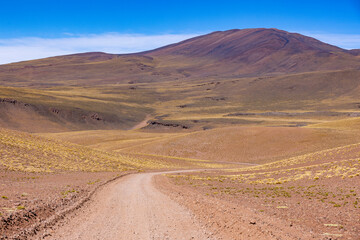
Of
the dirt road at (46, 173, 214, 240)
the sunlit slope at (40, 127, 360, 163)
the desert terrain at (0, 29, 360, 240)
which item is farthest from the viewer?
the sunlit slope at (40, 127, 360, 163)

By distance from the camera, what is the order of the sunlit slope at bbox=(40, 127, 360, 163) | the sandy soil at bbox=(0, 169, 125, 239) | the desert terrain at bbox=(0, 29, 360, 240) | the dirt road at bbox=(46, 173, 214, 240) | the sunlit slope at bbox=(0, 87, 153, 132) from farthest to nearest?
the sunlit slope at bbox=(0, 87, 153, 132) → the sunlit slope at bbox=(40, 127, 360, 163) → the desert terrain at bbox=(0, 29, 360, 240) → the sandy soil at bbox=(0, 169, 125, 239) → the dirt road at bbox=(46, 173, 214, 240)

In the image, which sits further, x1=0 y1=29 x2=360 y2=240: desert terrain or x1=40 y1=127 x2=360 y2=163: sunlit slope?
x1=40 y1=127 x2=360 y2=163: sunlit slope

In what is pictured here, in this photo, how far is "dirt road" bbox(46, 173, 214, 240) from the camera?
363 inches

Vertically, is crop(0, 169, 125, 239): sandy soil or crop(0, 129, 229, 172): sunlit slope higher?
crop(0, 169, 125, 239): sandy soil

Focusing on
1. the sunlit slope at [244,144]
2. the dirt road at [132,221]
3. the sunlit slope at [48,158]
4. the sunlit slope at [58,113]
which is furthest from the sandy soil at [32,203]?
the sunlit slope at [58,113]

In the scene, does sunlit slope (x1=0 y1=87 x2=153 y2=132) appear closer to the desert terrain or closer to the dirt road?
the desert terrain

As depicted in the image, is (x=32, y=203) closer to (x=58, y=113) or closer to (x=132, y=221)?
(x=132, y=221)

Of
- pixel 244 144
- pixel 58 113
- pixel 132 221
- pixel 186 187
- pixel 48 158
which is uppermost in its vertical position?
pixel 132 221

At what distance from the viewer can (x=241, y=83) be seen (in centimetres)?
15912

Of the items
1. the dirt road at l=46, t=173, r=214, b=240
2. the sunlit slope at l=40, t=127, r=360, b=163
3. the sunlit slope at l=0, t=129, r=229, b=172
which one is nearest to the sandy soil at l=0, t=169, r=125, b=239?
the dirt road at l=46, t=173, r=214, b=240

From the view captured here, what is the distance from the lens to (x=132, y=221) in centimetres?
1055

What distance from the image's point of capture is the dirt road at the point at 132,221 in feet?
30.2

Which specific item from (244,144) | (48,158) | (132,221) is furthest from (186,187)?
(244,144)

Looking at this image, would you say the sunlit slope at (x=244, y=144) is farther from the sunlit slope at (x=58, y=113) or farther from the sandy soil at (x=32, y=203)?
the sunlit slope at (x=58, y=113)
